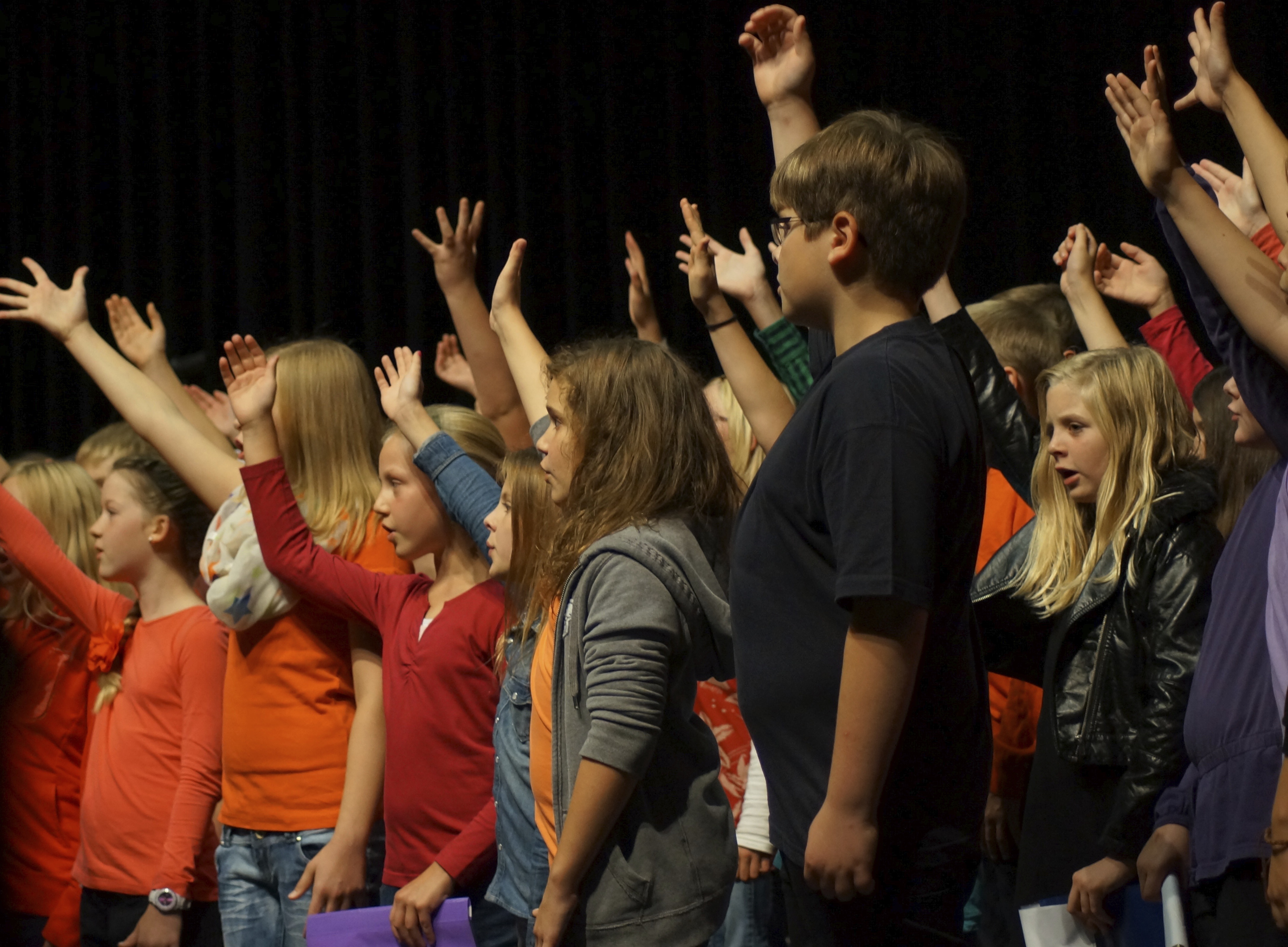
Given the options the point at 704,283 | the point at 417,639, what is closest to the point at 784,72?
the point at 704,283

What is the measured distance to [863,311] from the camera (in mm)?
1397

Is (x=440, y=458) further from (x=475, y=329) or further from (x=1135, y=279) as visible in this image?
(x=1135, y=279)

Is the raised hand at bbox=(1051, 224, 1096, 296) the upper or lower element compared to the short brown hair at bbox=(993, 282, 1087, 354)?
upper

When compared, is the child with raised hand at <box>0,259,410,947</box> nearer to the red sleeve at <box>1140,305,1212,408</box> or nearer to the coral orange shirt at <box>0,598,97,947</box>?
the coral orange shirt at <box>0,598,97,947</box>

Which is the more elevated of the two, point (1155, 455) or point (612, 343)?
point (612, 343)

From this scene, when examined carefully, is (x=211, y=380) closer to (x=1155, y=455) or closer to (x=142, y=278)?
(x=142, y=278)

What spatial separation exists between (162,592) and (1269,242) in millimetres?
2133

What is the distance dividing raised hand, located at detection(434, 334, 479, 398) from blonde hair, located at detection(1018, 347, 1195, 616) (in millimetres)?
1550

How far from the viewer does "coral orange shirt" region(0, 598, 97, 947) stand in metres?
2.79

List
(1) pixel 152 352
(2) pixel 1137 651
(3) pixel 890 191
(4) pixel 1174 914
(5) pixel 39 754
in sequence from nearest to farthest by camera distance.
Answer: (3) pixel 890 191
(4) pixel 1174 914
(2) pixel 1137 651
(5) pixel 39 754
(1) pixel 152 352

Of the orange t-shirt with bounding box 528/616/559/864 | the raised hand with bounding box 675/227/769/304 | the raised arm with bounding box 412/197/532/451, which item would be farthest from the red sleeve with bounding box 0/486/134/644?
the raised hand with bounding box 675/227/769/304

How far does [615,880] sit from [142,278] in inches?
136

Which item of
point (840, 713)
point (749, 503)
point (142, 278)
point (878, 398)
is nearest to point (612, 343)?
point (749, 503)

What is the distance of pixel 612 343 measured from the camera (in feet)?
6.22
